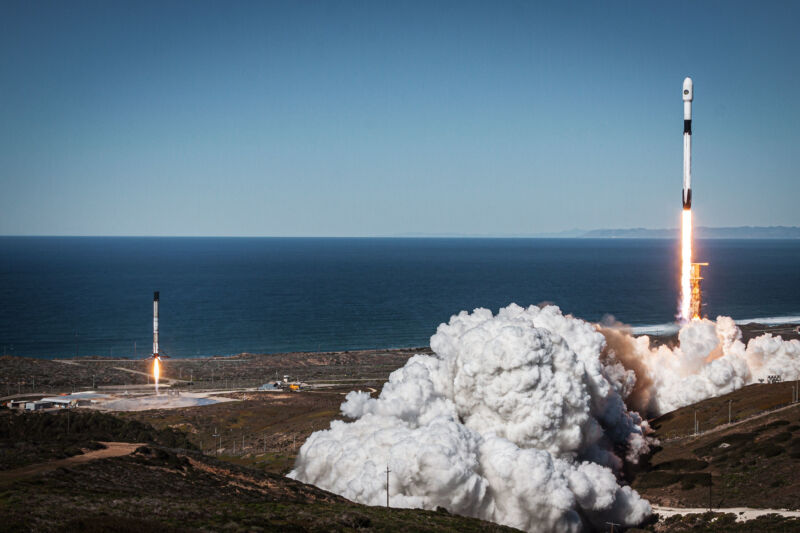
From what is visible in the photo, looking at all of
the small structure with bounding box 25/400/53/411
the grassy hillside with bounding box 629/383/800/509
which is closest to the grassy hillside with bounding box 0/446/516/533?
the grassy hillside with bounding box 629/383/800/509

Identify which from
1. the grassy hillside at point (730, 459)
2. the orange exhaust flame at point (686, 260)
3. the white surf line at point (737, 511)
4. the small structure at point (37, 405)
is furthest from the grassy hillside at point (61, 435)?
the orange exhaust flame at point (686, 260)

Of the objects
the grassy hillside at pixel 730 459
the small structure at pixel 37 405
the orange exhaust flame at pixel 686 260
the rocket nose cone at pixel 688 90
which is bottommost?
the small structure at pixel 37 405

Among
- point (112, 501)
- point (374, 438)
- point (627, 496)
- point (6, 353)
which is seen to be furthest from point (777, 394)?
point (6, 353)

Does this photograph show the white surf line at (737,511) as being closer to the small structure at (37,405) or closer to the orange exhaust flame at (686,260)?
the orange exhaust flame at (686,260)

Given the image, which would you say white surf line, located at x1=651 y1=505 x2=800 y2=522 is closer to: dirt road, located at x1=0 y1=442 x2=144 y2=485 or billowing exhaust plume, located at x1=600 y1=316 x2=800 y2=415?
billowing exhaust plume, located at x1=600 y1=316 x2=800 y2=415

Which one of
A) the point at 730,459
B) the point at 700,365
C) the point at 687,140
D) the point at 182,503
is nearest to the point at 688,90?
the point at 687,140

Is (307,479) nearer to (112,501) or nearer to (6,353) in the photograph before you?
(112,501)

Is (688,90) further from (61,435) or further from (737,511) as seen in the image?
(61,435)
